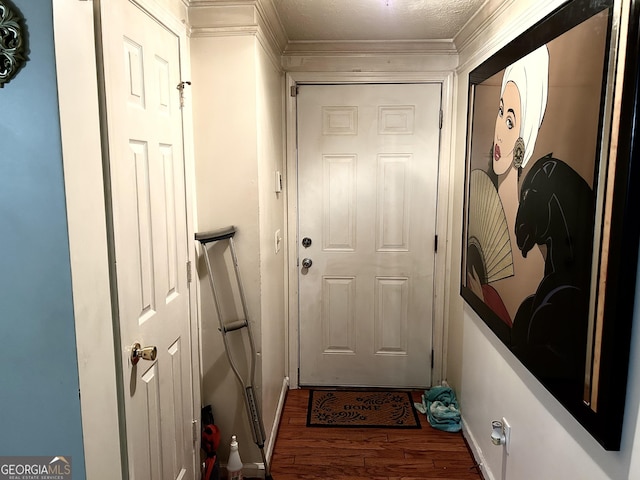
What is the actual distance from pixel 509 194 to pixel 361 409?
5.78ft

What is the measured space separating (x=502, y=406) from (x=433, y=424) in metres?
0.84

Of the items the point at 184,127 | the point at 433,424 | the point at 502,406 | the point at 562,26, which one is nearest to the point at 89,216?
the point at 184,127

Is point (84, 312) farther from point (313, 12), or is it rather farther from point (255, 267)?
point (313, 12)

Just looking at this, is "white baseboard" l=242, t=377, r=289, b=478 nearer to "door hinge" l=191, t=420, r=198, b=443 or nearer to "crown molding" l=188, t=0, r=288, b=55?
"door hinge" l=191, t=420, r=198, b=443

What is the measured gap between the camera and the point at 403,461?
2443 millimetres

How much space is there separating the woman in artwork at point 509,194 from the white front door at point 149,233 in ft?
4.25

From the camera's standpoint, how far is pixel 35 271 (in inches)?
40.6

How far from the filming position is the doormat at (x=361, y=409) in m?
2.80

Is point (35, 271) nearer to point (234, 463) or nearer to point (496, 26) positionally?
point (234, 463)

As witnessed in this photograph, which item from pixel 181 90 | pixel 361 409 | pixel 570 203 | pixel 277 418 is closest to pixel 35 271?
pixel 181 90

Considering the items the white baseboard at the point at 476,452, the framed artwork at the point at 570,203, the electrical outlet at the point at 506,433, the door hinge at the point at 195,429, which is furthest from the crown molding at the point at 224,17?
the white baseboard at the point at 476,452

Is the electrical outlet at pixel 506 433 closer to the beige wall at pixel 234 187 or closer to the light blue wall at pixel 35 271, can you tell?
the beige wall at pixel 234 187

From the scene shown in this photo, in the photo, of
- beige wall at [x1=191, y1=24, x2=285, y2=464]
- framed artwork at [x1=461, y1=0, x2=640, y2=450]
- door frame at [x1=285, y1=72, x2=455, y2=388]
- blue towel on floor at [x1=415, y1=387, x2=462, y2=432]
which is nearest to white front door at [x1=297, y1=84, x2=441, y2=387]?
door frame at [x1=285, y1=72, x2=455, y2=388]

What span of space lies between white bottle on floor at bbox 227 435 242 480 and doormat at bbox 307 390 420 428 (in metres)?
0.73
